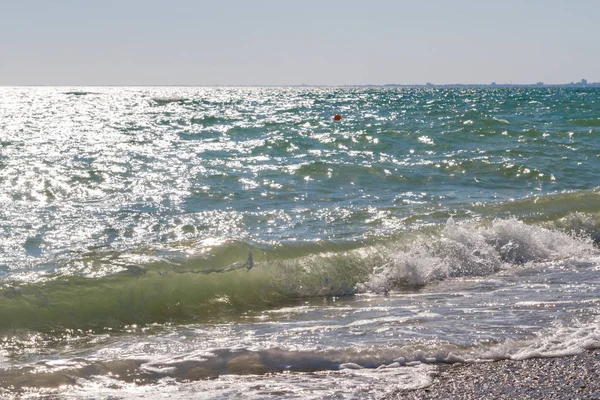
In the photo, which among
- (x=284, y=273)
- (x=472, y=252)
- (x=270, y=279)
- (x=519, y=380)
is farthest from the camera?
(x=472, y=252)

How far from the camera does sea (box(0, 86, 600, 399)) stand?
16.3 feet

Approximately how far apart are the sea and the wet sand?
15cm

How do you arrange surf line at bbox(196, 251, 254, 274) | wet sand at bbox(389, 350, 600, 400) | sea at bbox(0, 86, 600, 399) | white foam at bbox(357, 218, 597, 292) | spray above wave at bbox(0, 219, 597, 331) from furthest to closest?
white foam at bbox(357, 218, 597, 292) < surf line at bbox(196, 251, 254, 274) < spray above wave at bbox(0, 219, 597, 331) < sea at bbox(0, 86, 600, 399) < wet sand at bbox(389, 350, 600, 400)

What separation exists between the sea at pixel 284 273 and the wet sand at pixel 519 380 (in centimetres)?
15

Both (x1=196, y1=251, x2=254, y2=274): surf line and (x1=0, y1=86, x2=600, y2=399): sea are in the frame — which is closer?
(x1=0, y1=86, x2=600, y2=399): sea

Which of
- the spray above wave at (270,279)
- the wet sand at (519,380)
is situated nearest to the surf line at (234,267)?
the spray above wave at (270,279)

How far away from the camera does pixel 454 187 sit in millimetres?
13375

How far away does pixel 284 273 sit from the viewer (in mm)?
7770

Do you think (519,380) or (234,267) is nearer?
(519,380)

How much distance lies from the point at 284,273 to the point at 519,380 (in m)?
3.63

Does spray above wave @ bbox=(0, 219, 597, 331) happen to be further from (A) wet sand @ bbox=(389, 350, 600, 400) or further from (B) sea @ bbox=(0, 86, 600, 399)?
(A) wet sand @ bbox=(389, 350, 600, 400)

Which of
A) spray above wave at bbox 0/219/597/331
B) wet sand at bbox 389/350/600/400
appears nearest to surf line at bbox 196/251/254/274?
spray above wave at bbox 0/219/597/331

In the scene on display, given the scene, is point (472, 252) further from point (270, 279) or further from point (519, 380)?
point (519, 380)

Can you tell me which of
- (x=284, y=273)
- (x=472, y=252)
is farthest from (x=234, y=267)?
(x=472, y=252)
